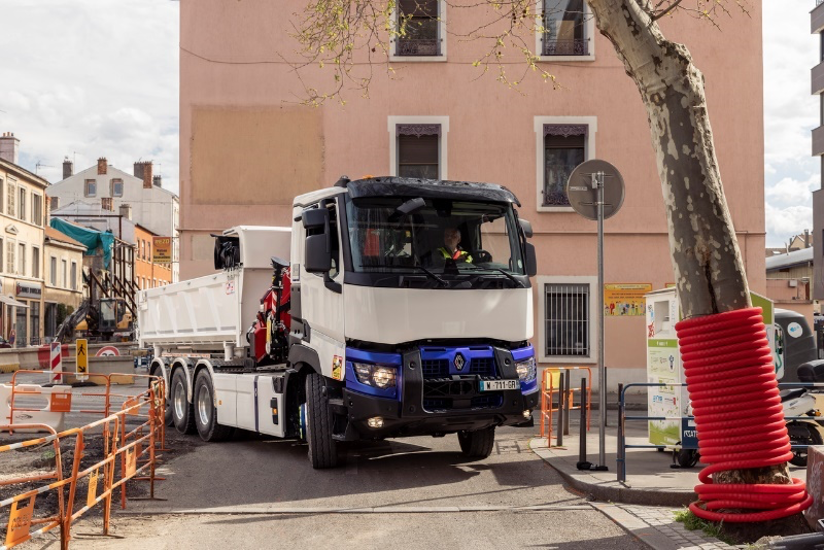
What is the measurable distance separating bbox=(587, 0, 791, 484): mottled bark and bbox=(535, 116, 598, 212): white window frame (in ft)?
54.3

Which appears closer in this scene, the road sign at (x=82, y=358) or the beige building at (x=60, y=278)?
the road sign at (x=82, y=358)

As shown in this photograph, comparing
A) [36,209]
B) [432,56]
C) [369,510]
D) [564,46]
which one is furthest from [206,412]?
[36,209]

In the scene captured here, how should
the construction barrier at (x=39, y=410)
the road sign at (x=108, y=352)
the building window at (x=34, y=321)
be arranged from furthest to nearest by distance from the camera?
the building window at (x=34, y=321) < the road sign at (x=108, y=352) < the construction barrier at (x=39, y=410)

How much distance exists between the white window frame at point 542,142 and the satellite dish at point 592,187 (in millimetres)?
13823

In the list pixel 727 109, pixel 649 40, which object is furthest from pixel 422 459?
pixel 727 109

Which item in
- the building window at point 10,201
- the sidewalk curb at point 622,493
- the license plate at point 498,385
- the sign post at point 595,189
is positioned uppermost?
the building window at point 10,201

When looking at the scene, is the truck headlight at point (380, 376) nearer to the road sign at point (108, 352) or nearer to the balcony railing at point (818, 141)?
the road sign at point (108, 352)

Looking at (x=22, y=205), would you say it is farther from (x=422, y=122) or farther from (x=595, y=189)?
(x=595, y=189)

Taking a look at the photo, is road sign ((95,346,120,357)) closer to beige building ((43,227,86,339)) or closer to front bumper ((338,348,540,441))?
front bumper ((338,348,540,441))

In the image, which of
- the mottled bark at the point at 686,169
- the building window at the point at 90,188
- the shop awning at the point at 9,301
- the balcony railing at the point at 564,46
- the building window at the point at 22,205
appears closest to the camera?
the mottled bark at the point at 686,169

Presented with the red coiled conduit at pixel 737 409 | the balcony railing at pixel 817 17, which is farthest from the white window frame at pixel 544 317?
the balcony railing at pixel 817 17

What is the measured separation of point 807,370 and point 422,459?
4520 millimetres

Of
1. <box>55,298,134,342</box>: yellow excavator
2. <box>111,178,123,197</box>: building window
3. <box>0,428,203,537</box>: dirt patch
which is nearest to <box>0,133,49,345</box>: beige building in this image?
<box>55,298,134,342</box>: yellow excavator

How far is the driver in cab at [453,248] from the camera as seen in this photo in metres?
10.6
